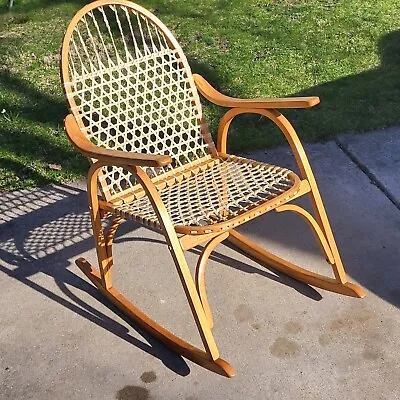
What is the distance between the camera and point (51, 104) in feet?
13.6

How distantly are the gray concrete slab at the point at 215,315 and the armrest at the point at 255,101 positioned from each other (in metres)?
0.64

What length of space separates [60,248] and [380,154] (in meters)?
1.69

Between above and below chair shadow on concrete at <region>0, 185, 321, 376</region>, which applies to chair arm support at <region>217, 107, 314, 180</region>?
above

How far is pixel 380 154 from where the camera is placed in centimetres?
359

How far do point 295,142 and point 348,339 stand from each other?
723mm

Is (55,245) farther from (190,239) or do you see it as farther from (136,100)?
(190,239)

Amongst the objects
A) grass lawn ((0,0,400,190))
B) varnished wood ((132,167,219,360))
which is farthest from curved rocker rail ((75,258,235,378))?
grass lawn ((0,0,400,190))

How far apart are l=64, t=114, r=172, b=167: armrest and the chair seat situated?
24cm

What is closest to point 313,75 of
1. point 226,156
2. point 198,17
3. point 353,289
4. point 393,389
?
point 198,17

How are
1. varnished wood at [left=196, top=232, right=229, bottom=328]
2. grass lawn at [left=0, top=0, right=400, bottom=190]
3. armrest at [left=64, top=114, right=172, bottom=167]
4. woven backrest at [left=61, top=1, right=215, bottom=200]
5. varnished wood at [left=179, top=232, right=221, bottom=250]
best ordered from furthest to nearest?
grass lawn at [left=0, top=0, right=400, bottom=190] → woven backrest at [left=61, top=1, right=215, bottom=200] → varnished wood at [left=196, top=232, right=229, bottom=328] → varnished wood at [left=179, top=232, right=221, bottom=250] → armrest at [left=64, top=114, right=172, bottom=167]

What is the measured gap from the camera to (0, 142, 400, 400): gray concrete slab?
91.7 inches

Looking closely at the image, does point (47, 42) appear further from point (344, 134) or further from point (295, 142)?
point (295, 142)

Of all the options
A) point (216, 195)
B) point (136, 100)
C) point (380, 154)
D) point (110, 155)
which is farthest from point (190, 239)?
point (380, 154)

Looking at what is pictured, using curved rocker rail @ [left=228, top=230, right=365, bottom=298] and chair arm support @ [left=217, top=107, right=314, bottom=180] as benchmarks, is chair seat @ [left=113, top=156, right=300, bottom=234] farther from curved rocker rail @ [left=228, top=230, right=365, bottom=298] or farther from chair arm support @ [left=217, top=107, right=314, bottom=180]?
curved rocker rail @ [left=228, top=230, right=365, bottom=298]
